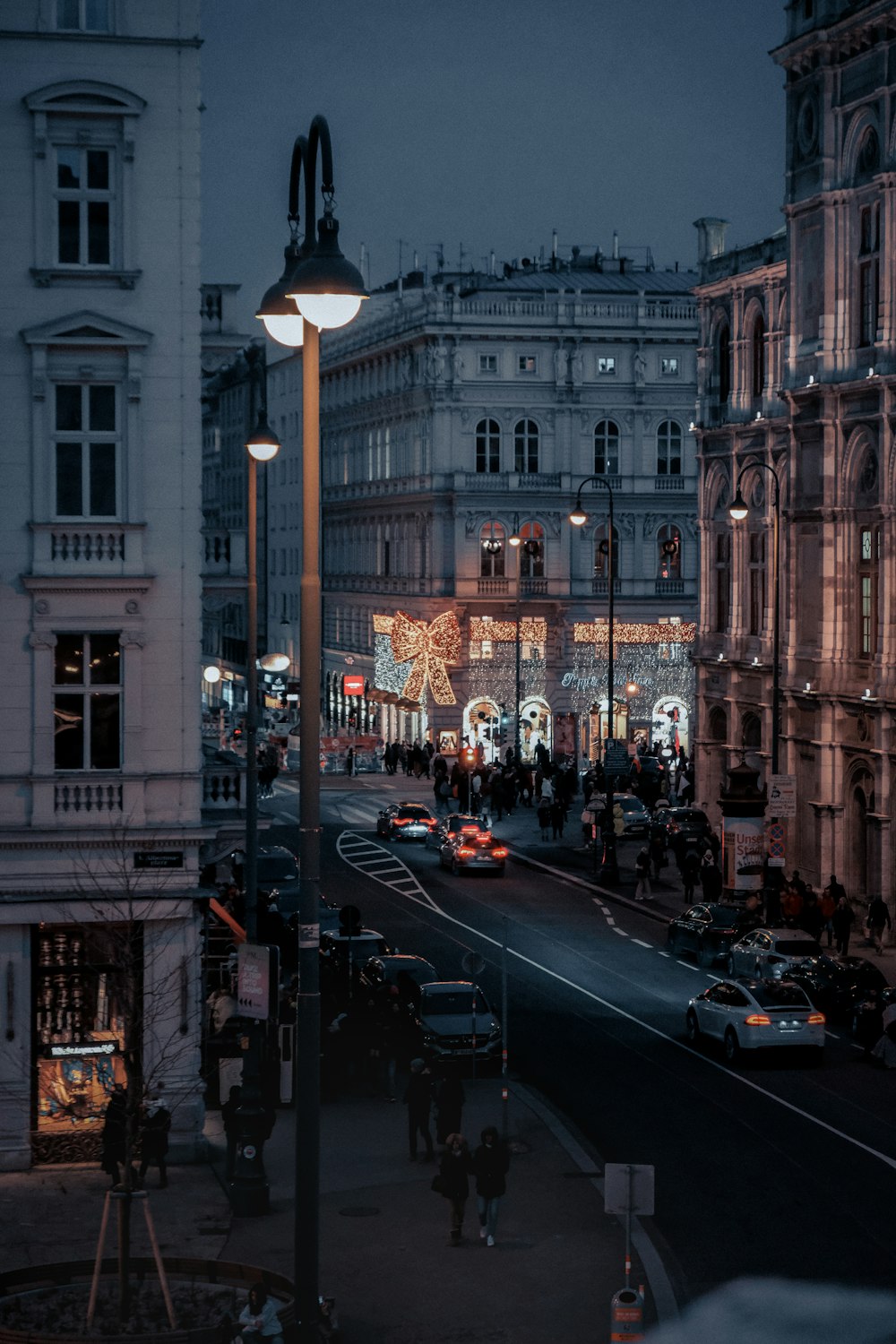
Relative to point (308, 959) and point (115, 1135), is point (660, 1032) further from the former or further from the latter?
point (308, 959)

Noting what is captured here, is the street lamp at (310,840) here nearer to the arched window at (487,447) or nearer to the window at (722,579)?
the window at (722,579)

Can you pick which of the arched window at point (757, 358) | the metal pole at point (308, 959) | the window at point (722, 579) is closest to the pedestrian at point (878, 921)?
the window at point (722, 579)

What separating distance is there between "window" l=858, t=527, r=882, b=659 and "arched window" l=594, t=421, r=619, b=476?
44.2 metres

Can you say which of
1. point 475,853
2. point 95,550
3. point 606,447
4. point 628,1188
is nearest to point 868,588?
point 475,853

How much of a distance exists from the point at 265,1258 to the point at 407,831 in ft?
149

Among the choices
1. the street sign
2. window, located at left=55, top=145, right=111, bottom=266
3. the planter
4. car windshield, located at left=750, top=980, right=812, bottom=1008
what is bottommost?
the planter

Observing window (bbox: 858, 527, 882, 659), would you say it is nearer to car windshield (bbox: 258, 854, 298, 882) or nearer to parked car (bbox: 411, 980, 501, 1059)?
car windshield (bbox: 258, 854, 298, 882)

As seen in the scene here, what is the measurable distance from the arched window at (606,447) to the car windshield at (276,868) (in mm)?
45083

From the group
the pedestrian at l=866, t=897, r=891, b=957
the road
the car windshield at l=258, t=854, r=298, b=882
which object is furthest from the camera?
the car windshield at l=258, t=854, r=298, b=882

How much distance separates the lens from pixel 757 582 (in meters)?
63.7

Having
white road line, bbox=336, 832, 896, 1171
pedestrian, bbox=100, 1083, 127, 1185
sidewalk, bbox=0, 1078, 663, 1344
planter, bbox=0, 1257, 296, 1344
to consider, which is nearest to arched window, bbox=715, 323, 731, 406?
white road line, bbox=336, 832, 896, 1171

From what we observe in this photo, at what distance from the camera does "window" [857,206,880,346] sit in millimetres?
52594

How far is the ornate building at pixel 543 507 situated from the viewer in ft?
309

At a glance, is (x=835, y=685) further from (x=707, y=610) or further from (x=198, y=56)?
(x=198, y=56)
